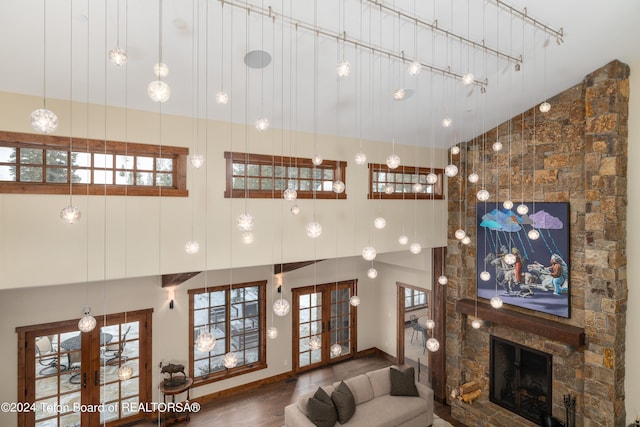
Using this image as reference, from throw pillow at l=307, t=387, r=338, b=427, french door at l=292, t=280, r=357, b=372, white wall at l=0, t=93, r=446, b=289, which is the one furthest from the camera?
french door at l=292, t=280, r=357, b=372

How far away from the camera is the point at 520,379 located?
563 cm

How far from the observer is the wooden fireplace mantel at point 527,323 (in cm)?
476

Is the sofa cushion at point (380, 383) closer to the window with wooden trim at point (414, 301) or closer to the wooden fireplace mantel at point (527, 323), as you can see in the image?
the wooden fireplace mantel at point (527, 323)

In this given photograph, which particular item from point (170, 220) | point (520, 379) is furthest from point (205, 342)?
point (520, 379)

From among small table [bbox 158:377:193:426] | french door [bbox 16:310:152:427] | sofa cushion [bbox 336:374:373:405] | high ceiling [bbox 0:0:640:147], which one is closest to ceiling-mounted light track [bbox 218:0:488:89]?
high ceiling [bbox 0:0:640:147]

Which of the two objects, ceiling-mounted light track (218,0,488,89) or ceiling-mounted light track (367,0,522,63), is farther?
ceiling-mounted light track (367,0,522,63)

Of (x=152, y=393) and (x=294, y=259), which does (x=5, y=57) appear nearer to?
(x=294, y=259)

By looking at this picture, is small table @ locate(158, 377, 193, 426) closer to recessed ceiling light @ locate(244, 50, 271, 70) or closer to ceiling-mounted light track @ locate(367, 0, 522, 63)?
recessed ceiling light @ locate(244, 50, 271, 70)

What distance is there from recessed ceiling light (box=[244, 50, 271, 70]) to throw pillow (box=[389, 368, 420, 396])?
17.1 ft

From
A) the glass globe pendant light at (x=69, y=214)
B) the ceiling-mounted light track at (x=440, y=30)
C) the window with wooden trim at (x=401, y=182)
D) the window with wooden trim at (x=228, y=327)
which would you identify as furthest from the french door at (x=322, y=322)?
the glass globe pendant light at (x=69, y=214)

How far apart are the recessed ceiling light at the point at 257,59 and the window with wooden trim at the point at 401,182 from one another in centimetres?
265

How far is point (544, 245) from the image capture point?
5242 mm

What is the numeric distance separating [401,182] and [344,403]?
367 centimetres

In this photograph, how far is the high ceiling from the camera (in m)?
3.00
